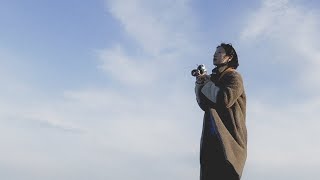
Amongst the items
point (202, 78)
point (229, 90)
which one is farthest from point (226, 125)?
point (202, 78)

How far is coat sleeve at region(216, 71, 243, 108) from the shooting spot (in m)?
6.23

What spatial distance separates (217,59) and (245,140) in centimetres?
112

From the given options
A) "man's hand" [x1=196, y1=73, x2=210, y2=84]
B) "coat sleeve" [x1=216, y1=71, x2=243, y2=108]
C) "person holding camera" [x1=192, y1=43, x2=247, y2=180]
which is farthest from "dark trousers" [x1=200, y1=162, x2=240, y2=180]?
"man's hand" [x1=196, y1=73, x2=210, y2=84]

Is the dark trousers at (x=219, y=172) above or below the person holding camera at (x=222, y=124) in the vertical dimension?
below

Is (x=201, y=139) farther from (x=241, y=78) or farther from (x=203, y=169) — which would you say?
(x=241, y=78)

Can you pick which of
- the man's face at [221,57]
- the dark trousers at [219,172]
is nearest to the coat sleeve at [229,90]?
the man's face at [221,57]

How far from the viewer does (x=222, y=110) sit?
639 cm

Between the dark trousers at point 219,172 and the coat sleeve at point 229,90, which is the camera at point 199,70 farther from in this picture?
the dark trousers at point 219,172

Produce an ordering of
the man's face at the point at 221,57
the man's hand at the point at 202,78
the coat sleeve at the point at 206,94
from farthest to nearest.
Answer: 1. the man's face at the point at 221,57
2. the man's hand at the point at 202,78
3. the coat sleeve at the point at 206,94

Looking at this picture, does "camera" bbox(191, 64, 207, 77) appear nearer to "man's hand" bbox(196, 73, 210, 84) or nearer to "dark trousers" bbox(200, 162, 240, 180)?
"man's hand" bbox(196, 73, 210, 84)

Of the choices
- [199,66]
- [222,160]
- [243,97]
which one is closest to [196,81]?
[199,66]

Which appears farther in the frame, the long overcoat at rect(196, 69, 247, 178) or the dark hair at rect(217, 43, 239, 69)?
the dark hair at rect(217, 43, 239, 69)

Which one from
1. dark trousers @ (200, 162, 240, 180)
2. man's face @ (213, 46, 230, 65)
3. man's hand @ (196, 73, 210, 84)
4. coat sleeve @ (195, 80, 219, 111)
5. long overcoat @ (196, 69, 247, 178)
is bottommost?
dark trousers @ (200, 162, 240, 180)

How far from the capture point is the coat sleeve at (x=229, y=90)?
20.5 ft
